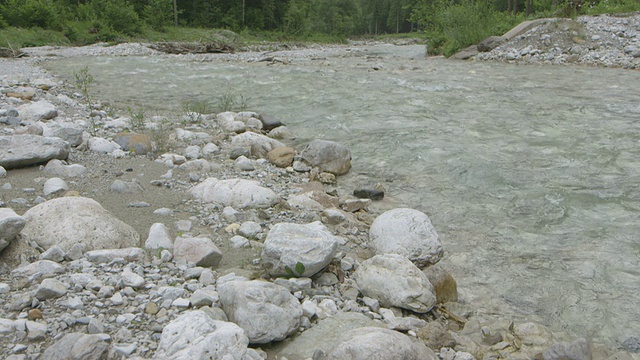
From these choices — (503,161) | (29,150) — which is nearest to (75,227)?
(29,150)

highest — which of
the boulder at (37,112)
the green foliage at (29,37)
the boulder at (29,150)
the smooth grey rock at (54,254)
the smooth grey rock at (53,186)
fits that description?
the green foliage at (29,37)

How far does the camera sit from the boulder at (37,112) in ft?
21.3

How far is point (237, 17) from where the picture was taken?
39.4m

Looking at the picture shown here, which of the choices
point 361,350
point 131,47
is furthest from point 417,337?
point 131,47

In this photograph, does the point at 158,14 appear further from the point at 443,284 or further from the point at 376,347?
the point at 376,347

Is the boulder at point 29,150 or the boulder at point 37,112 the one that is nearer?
the boulder at point 29,150

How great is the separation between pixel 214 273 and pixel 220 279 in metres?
0.16

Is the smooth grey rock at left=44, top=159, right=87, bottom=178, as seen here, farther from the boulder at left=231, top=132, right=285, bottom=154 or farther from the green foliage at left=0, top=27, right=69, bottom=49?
the green foliage at left=0, top=27, right=69, bottom=49

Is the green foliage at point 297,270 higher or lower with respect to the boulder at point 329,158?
lower

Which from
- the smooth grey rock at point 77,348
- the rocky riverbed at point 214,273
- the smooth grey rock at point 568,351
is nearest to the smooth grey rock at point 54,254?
the rocky riverbed at point 214,273

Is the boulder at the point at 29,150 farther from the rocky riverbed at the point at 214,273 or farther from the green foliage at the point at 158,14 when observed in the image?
the green foliage at the point at 158,14

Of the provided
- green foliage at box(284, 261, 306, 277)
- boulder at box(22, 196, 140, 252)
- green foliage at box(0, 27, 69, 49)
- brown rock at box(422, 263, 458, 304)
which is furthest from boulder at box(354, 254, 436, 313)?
green foliage at box(0, 27, 69, 49)

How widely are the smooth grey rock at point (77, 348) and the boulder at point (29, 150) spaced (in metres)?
→ 2.90

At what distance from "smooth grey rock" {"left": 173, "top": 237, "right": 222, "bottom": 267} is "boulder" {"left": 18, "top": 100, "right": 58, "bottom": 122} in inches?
174
